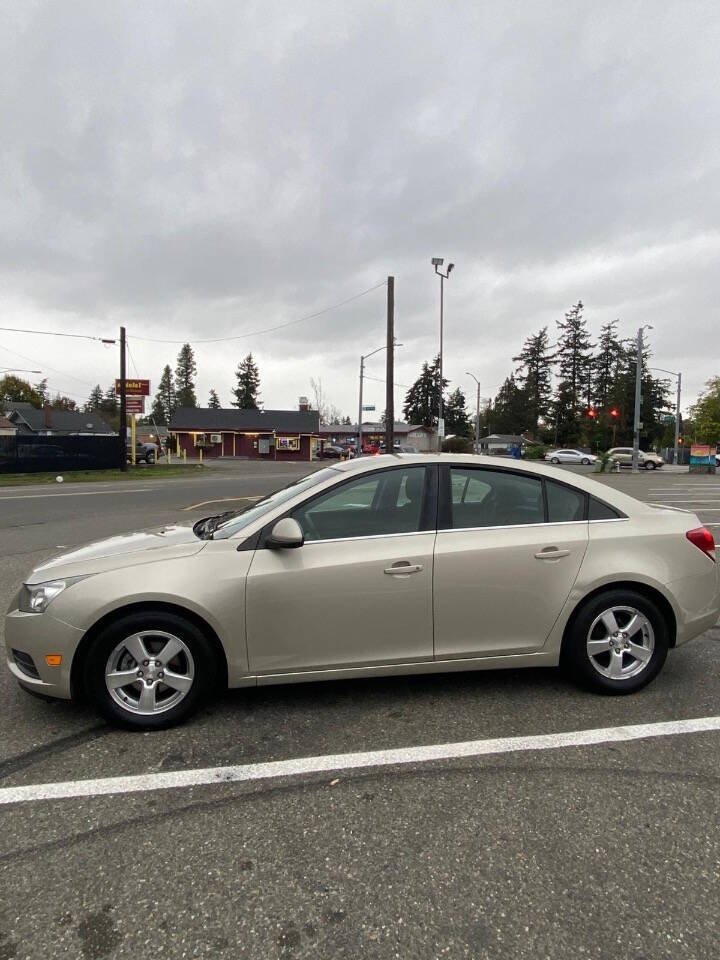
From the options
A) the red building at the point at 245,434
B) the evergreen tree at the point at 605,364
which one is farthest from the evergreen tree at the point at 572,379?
the red building at the point at 245,434

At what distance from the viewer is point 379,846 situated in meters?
2.27

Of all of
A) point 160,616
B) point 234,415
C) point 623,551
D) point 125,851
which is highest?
point 234,415

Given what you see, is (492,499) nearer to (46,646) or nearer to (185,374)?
(46,646)

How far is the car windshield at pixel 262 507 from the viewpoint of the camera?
351 cm

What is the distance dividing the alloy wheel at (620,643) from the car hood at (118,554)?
2464 mm

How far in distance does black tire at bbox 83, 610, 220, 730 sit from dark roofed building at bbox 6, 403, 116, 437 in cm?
7328

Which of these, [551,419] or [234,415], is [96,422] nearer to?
[234,415]

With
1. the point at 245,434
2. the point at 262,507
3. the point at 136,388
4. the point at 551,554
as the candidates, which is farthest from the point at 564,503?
the point at 245,434

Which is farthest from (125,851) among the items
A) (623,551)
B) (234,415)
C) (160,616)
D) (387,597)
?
(234,415)

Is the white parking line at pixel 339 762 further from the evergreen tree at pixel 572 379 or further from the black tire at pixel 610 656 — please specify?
the evergreen tree at pixel 572 379

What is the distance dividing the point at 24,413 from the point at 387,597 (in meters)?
81.1

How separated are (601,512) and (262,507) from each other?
219 cm

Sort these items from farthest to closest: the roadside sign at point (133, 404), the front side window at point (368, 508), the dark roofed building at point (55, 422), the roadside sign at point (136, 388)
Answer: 1. the dark roofed building at point (55, 422)
2. the roadside sign at point (133, 404)
3. the roadside sign at point (136, 388)
4. the front side window at point (368, 508)

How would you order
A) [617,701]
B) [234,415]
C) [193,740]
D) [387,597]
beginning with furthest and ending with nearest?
[234,415], [617,701], [387,597], [193,740]
